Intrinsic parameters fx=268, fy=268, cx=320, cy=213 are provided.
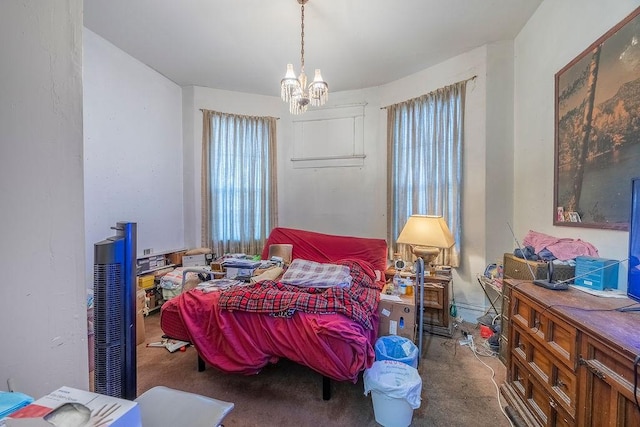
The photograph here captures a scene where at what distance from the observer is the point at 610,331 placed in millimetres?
929

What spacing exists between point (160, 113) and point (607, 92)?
170 inches

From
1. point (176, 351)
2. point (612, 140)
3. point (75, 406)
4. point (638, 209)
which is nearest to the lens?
point (75, 406)

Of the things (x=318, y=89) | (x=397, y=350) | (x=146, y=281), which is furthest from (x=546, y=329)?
(x=146, y=281)

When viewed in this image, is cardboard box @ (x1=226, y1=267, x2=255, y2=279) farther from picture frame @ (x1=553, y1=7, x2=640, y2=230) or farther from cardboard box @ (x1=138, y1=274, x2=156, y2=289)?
picture frame @ (x1=553, y1=7, x2=640, y2=230)

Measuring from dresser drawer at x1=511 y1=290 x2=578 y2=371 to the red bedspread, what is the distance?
87 centimetres

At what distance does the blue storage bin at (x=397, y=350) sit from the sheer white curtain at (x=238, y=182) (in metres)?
2.46

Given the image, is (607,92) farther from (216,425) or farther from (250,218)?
(250,218)

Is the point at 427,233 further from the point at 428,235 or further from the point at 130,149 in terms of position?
the point at 130,149

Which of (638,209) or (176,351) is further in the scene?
(176,351)

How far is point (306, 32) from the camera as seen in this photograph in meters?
2.66

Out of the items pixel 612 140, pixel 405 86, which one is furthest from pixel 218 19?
pixel 612 140

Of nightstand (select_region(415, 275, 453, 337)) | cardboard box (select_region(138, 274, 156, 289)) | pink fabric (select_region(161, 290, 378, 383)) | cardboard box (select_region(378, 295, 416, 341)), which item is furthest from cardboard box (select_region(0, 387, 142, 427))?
cardboard box (select_region(138, 274, 156, 289))

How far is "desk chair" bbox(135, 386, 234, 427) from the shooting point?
739 mm

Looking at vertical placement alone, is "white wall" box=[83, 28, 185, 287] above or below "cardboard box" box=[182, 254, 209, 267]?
above
